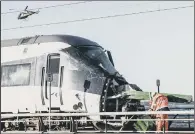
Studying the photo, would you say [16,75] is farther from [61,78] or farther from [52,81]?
[61,78]

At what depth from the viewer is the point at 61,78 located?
14.7 m

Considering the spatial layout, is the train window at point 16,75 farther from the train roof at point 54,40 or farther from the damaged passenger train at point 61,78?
the train roof at point 54,40

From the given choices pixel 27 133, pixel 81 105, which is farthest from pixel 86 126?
pixel 27 133

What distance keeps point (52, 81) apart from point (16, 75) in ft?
5.80

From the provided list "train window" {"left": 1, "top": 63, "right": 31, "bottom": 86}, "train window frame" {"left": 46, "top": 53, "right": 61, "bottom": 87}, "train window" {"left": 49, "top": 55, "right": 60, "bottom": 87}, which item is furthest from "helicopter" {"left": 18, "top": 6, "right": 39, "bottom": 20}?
"train window" {"left": 49, "top": 55, "right": 60, "bottom": 87}

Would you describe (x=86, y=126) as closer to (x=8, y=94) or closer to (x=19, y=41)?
(x=8, y=94)

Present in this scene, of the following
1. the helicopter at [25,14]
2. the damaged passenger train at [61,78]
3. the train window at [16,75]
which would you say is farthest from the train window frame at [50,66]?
the helicopter at [25,14]

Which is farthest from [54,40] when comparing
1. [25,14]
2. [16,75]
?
[25,14]

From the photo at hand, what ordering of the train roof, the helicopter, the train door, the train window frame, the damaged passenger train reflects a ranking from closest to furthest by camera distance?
the damaged passenger train, the train door, the train window frame, the train roof, the helicopter

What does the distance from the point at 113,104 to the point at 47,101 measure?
247cm

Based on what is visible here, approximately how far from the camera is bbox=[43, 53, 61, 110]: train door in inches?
574

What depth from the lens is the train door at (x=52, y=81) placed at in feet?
47.8

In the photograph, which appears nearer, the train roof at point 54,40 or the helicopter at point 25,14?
the train roof at point 54,40

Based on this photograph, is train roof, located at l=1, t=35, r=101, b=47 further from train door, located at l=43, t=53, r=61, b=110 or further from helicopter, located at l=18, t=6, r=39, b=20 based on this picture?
helicopter, located at l=18, t=6, r=39, b=20
